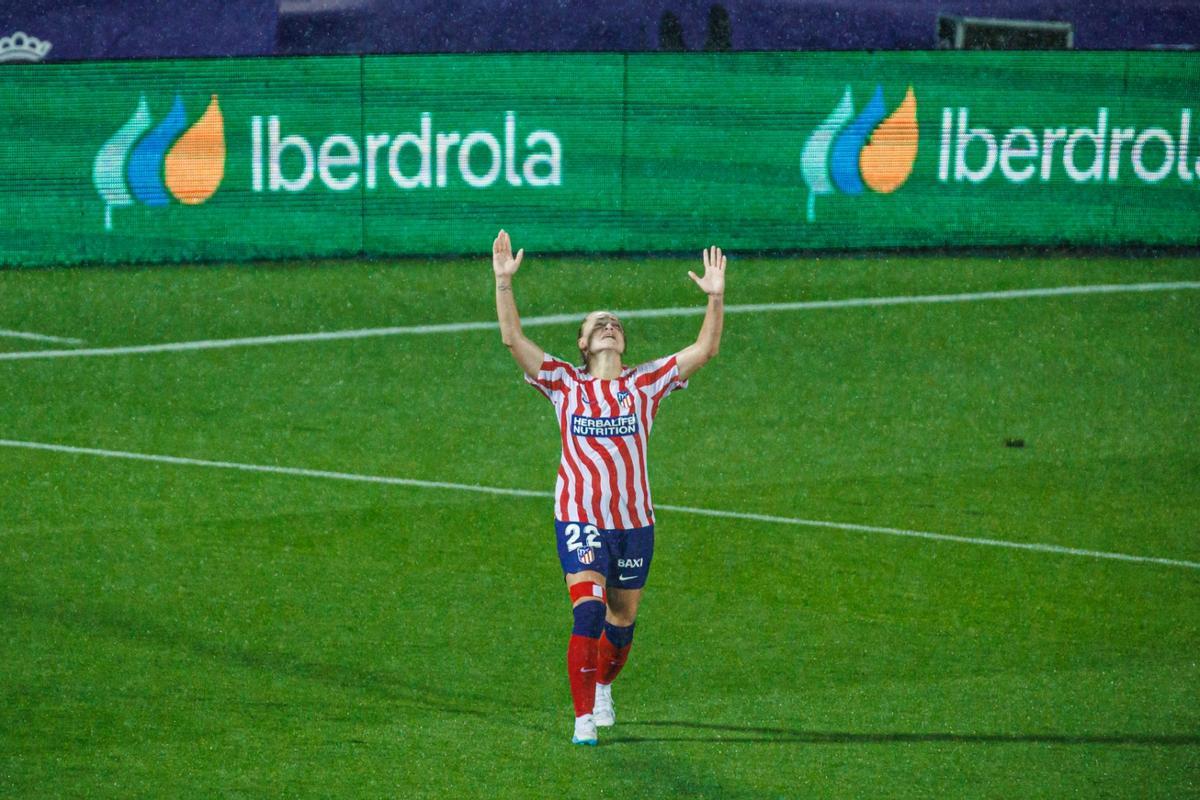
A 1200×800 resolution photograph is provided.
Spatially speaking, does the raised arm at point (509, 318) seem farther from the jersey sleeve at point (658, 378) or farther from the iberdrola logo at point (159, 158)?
the iberdrola logo at point (159, 158)

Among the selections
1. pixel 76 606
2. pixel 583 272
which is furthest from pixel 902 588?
pixel 583 272

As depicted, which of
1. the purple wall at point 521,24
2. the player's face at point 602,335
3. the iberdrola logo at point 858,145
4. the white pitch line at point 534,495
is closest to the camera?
the player's face at point 602,335

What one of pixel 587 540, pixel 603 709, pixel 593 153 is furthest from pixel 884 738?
pixel 593 153

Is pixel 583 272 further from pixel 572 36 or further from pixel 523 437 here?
pixel 572 36

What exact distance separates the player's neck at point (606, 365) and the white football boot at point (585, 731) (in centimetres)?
150

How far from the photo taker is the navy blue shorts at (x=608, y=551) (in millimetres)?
8547

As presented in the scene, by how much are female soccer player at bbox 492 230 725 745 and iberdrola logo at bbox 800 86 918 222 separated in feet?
43.0

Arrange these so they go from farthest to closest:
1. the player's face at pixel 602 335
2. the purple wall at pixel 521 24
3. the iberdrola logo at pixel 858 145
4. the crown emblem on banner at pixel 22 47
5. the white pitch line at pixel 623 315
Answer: the purple wall at pixel 521 24, the crown emblem on banner at pixel 22 47, the iberdrola logo at pixel 858 145, the white pitch line at pixel 623 315, the player's face at pixel 602 335

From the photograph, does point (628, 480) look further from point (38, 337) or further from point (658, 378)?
point (38, 337)

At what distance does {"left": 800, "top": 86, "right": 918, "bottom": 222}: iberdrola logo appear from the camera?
71.0 feet

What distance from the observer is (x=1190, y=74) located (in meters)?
21.9

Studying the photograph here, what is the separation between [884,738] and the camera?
877 cm

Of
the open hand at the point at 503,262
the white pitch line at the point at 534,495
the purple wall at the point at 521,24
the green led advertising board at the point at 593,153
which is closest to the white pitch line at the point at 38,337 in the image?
the green led advertising board at the point at 593,153

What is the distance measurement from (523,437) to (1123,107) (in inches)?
A: 409
